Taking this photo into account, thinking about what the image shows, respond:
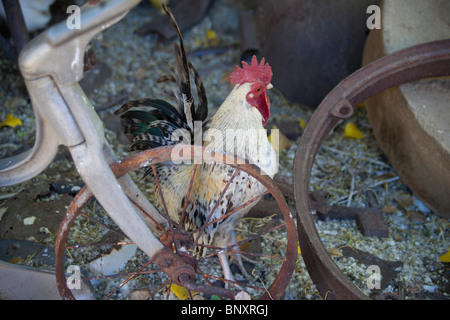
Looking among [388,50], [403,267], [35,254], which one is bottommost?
[403,267]

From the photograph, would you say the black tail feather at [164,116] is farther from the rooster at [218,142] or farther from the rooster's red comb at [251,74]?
the rooster's red comb at [251,74]

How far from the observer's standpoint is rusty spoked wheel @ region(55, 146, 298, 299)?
1.57 meters

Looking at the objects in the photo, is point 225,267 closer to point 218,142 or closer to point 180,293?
point 180,293

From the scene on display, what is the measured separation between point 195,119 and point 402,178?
130 cm

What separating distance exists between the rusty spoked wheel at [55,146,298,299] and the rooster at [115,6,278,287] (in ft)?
0.28

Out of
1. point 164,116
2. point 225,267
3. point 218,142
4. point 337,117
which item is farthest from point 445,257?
point 164,116

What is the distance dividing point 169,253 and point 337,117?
37.4 inches

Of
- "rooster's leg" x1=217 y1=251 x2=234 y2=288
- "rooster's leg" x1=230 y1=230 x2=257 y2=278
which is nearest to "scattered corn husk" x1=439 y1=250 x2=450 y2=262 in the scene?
"rooster's leg" x1=230 y1=230 x2=257 y2=278

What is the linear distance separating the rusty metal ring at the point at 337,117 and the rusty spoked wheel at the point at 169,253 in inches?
4.3

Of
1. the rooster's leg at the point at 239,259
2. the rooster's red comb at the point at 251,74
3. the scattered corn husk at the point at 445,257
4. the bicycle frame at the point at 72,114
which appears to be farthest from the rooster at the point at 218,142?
the scattered corn husk at the point at 445,257

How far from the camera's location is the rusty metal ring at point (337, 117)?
1.71 m
